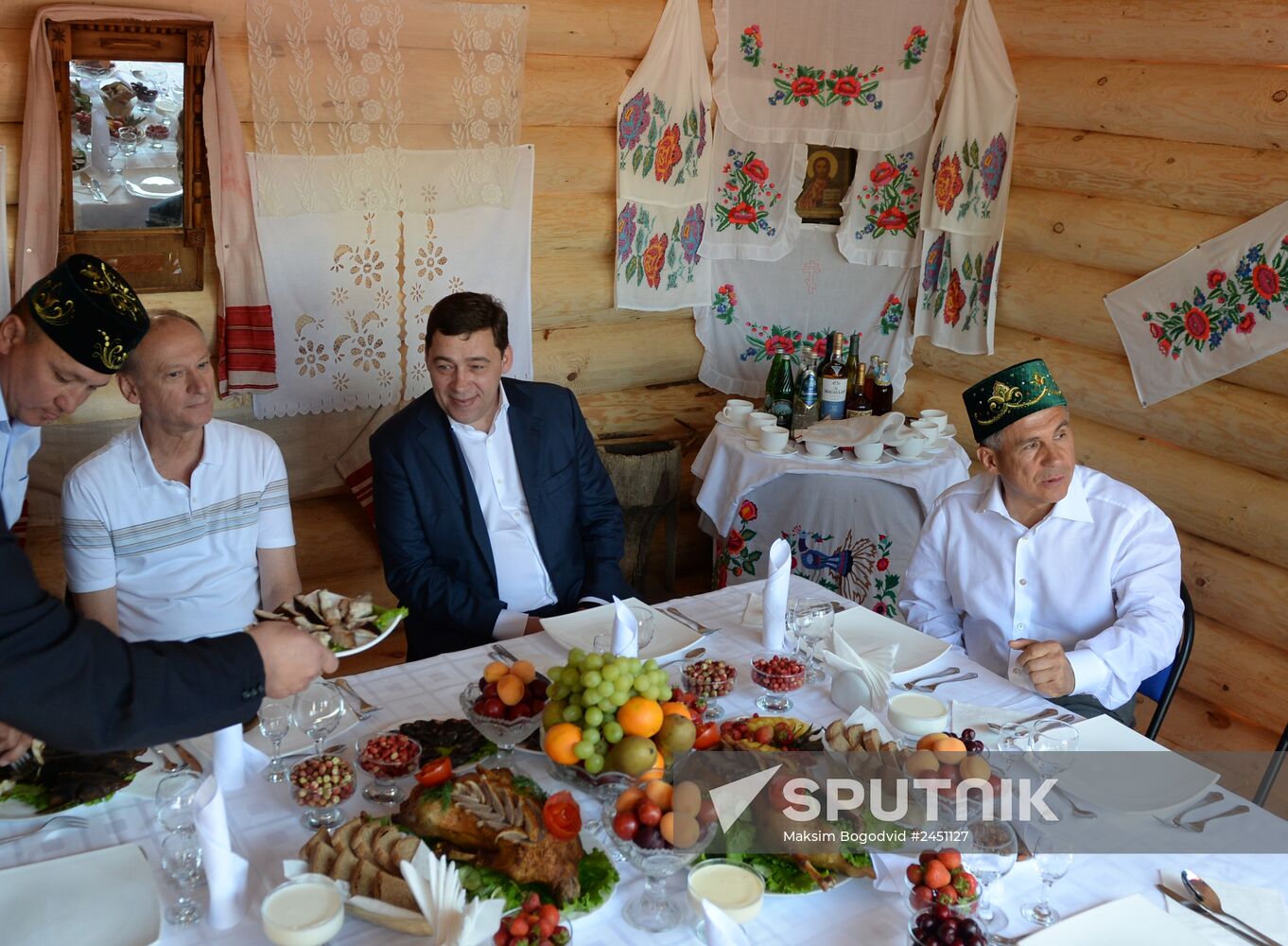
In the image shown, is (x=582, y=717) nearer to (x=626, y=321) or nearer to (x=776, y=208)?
(x=626, y=321)

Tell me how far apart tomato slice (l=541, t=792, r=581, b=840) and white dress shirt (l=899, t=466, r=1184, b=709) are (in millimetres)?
1279

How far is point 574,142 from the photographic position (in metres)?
Answer: 4.45

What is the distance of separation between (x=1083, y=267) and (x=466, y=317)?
→ 2.47 meters

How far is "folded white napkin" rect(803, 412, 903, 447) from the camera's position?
4.22 m

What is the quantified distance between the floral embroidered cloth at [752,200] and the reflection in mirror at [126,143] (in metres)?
2.22

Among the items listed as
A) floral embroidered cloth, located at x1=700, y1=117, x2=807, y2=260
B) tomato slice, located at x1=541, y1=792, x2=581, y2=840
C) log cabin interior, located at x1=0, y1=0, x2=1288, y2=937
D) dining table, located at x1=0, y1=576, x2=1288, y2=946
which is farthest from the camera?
floral embroidered cloth, located at x1=700, y1=117, x2=807, y2=260

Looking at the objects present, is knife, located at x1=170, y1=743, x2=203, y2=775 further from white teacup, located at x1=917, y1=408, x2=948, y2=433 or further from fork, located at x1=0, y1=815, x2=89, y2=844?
white teacup, located at x1=917, y1=408, x2=948, y2=433

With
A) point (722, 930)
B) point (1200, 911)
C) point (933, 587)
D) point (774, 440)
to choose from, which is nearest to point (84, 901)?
point (722, 930)

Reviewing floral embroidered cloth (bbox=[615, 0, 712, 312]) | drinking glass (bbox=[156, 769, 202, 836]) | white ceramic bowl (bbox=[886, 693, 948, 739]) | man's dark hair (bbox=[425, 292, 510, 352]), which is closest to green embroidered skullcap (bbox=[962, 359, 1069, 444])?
white ceramic bowl (bbox=[886, 693, 948, 739])

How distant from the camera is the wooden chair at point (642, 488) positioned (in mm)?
4527

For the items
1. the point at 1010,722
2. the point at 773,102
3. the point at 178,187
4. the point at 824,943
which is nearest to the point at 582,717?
the point at 824,943

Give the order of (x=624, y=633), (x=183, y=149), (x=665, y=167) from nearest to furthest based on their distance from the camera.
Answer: (x=624, y=633)
(x=183, y=149)
(x=665, y=167)

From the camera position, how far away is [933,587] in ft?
9.76

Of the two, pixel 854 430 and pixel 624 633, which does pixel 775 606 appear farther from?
pixel 854 430
